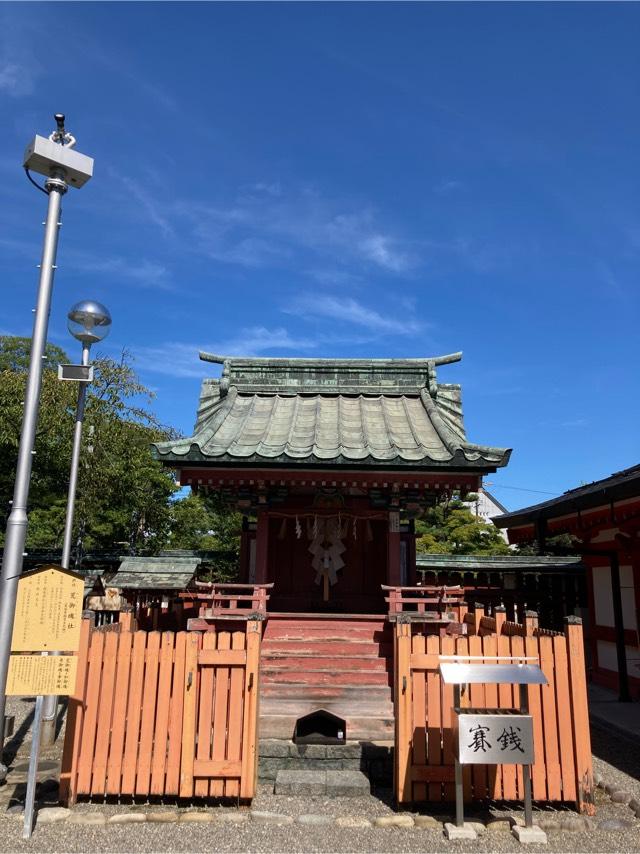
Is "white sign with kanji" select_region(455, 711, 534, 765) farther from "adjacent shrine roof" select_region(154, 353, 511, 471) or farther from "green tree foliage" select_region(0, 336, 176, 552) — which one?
"green tree foliage" select_region(0, 336, 176, 552)

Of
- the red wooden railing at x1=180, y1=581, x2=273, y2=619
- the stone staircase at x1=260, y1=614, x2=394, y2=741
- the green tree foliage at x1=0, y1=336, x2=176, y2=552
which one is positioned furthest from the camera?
the green tree foliage at x1=0, y1=336, x2=176, y2=552

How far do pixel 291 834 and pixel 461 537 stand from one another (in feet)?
86.3

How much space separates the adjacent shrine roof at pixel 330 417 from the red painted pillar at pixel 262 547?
169 cm

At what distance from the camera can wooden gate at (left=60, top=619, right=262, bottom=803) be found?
645 cm

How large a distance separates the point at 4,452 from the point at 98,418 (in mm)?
3767

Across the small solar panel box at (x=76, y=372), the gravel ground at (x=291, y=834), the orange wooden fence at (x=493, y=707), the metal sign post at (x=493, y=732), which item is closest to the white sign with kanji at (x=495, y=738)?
the metal sign post at (x=493, y=732)

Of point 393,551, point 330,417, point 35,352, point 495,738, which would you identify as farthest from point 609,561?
point 35,352

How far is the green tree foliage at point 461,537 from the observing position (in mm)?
30625

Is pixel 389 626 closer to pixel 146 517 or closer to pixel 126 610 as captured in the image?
pixel 126 610

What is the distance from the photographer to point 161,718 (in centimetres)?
657

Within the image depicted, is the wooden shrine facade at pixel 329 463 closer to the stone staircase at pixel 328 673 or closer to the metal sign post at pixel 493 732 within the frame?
the stone staircase at pixel 328 673

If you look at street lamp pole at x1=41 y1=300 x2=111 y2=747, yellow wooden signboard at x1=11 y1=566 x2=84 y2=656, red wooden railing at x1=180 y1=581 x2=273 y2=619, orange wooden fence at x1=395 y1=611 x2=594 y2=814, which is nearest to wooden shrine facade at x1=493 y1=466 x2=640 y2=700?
orange wooden fence at x1=395 y1=611 x2=594 y2=814

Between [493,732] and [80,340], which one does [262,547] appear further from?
[493,732]

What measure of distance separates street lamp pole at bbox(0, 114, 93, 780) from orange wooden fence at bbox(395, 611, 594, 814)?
4.60 m
